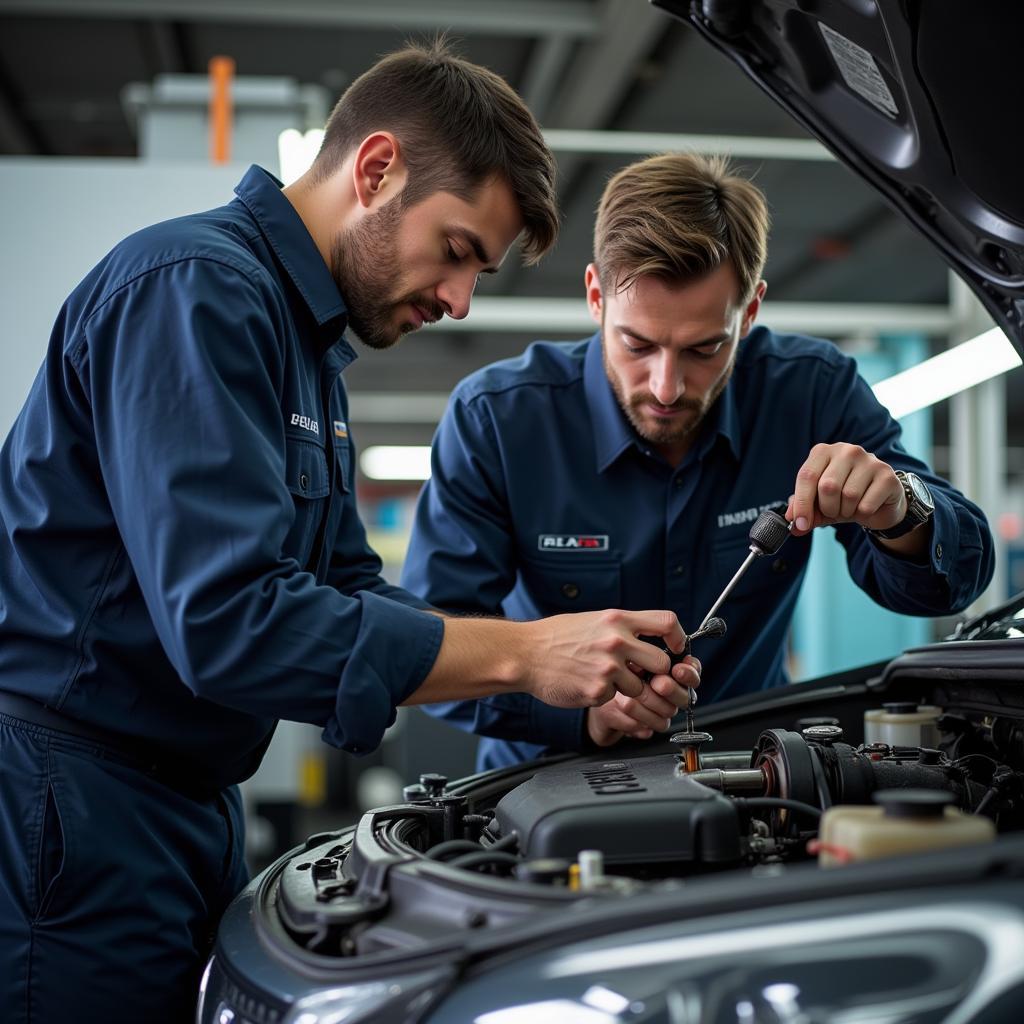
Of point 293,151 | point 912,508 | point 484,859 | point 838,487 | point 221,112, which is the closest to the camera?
point 484,859

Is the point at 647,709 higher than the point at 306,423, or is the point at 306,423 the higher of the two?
the point at 306,423

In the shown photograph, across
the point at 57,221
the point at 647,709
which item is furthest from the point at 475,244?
the point at 57,221

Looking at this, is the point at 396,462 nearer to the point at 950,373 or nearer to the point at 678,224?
the point at 950,373

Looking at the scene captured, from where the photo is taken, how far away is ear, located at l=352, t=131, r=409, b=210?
1.34 meters

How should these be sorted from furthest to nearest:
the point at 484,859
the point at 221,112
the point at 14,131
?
the point at 14,131, the point at 221,112, the point at 484,859

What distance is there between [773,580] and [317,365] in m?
0.90

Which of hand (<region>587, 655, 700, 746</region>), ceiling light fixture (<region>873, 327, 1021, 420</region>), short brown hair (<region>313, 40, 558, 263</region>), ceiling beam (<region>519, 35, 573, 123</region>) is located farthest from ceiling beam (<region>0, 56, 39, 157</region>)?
hand (<region>587, 655, 700, 746</region>)

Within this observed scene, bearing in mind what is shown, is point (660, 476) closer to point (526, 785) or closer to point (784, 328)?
point (526, 785)

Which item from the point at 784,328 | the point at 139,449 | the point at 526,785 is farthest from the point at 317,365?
the point at 784,328

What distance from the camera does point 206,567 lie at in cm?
102

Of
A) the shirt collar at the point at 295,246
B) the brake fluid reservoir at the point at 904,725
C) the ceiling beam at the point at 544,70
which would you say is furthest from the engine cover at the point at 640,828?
the ceiling beam at the point at 544,70

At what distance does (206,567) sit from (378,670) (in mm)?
200

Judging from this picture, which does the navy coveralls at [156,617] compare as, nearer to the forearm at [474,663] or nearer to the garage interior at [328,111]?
the forearm at [474,663]

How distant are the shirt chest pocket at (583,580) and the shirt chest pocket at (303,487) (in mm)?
552
